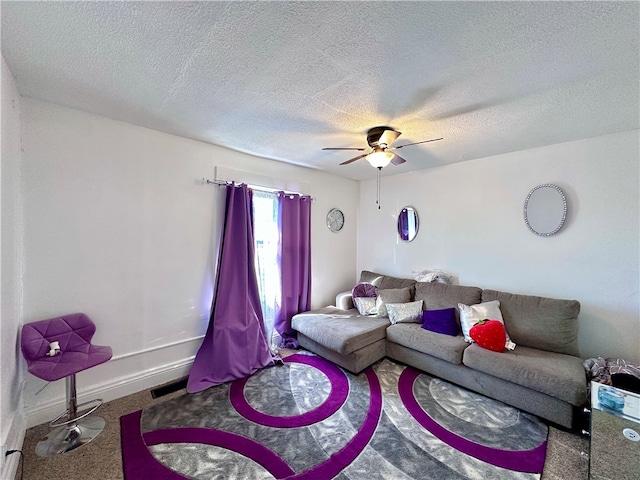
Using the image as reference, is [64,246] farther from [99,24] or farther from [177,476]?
[177,476]

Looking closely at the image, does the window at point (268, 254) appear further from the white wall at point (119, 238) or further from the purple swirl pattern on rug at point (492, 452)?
the purple swirl pattern on rug at point (492, 452)

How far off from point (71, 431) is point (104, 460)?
1.51 ft

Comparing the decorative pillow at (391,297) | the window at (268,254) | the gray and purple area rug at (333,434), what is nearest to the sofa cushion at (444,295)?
the decorative pillow at (391,297)

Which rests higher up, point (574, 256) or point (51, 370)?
point (574, 256)

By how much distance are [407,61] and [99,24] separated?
1609mm

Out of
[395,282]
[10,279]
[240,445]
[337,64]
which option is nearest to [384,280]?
[395,282]

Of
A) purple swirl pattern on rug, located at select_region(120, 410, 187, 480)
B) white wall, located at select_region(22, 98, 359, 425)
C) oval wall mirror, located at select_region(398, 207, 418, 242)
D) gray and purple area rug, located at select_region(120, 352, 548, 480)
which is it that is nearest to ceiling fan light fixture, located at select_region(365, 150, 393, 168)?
white wall, located at select_region(22, 98, 359, 425)

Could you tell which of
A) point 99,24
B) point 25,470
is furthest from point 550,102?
point 25,470

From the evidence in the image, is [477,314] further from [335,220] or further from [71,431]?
[71,431]

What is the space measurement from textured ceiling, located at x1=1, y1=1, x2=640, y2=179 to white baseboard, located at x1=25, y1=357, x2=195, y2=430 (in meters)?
2.35

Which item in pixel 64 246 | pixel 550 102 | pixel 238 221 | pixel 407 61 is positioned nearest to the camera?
pixel 407 61

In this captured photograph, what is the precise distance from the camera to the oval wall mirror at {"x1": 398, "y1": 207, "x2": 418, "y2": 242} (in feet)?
13.1

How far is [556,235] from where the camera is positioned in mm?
2850

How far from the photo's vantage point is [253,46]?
1.44 m
